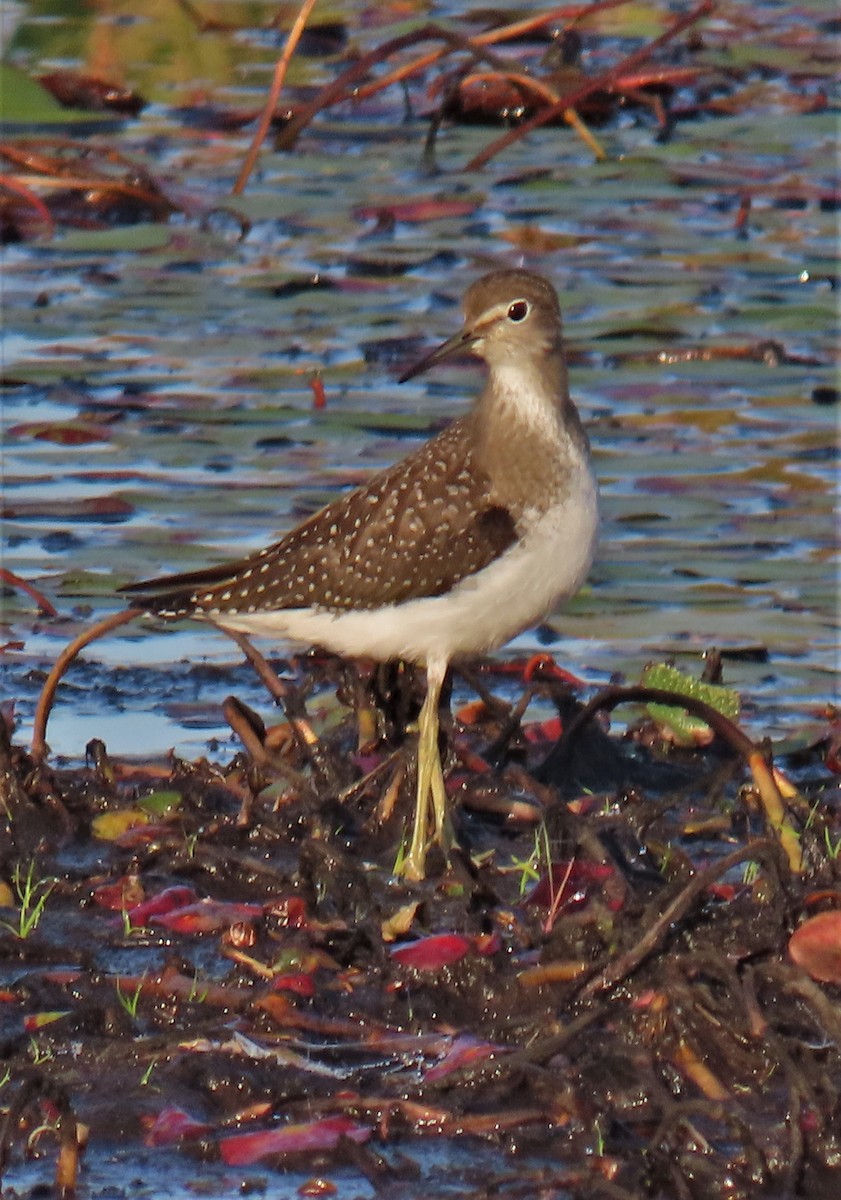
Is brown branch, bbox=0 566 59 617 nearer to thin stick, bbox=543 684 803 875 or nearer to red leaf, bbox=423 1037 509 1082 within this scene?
thin stick, bbox=543 684 803 875

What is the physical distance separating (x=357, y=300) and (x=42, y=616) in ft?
11.2

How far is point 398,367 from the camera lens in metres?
9.61

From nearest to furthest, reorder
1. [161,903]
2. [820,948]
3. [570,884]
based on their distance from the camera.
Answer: [820,948]
[570,884]
[161,903]

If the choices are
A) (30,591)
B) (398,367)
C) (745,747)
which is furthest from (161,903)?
(398,367)

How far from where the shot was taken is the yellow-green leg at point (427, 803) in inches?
217

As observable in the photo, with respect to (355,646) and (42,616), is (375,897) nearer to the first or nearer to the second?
(355,646)

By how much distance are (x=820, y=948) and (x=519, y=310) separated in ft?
7.44

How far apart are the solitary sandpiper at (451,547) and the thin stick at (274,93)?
12.9 feet

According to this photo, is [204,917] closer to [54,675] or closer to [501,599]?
[54,675]

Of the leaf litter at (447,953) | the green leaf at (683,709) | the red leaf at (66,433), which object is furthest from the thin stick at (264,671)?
the red leaf at (66,433)

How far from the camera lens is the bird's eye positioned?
20.6 feet

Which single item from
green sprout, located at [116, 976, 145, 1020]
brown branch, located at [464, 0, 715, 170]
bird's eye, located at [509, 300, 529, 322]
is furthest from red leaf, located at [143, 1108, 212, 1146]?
brown branch, located at [464, 0, 715, 170]

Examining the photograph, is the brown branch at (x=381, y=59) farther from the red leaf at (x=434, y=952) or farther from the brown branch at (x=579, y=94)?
the red leaf at (x=434, y=952)

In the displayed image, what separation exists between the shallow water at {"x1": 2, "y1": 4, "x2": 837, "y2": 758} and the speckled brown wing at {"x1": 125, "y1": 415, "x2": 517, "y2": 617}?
1.95 ft
